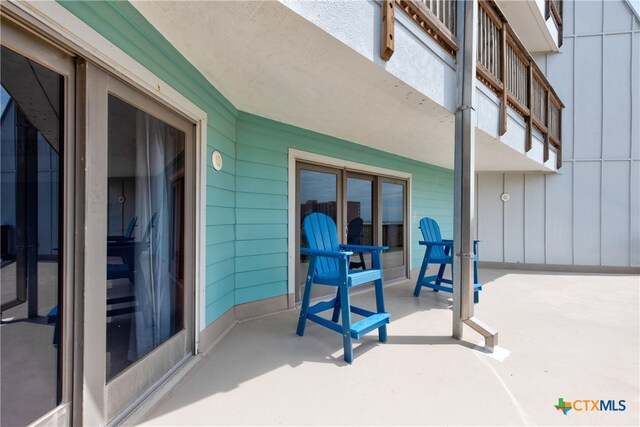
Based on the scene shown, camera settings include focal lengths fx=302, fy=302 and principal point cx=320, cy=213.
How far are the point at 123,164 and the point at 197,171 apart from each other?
22.3 inches

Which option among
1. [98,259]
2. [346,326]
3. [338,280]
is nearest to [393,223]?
[338,280]

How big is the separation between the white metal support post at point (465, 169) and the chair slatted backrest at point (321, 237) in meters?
1.03

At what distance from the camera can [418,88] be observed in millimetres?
2166

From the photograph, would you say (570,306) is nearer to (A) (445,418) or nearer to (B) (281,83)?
(A) (445,418)

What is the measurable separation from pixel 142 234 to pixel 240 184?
116 centimetres

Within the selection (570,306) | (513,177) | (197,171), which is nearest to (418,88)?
(197,171)

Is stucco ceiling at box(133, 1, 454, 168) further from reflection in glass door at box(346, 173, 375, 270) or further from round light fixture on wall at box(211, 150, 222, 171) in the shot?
reflection in glass door at box(346, 173, 375, 270)

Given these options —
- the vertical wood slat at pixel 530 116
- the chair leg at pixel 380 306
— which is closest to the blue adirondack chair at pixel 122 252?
the chair leg at pixel 380 306

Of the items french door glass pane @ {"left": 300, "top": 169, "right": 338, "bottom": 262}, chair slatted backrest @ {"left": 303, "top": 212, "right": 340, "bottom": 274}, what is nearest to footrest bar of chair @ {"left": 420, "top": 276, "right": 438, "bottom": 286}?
french door glass pane @ {"left": 300, "top": 169, "right": 338, "bottom": 262}

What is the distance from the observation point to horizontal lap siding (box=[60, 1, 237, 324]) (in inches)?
52.4

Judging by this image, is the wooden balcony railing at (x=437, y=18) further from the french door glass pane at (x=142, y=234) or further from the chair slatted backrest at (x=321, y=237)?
the french door glass pane at (x=142, y=234)

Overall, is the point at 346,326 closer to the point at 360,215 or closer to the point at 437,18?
the point at 360,215

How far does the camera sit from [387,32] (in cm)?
182

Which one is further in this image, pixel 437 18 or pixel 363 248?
pixel 363 248
